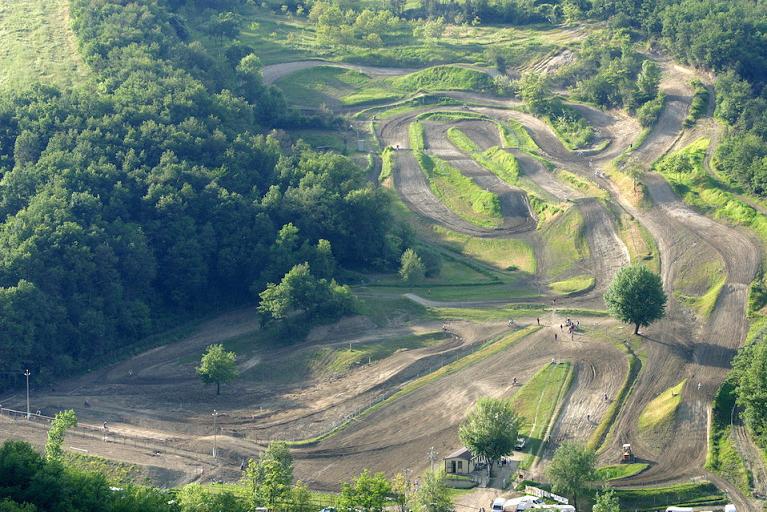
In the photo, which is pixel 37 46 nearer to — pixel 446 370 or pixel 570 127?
pixel 570 127

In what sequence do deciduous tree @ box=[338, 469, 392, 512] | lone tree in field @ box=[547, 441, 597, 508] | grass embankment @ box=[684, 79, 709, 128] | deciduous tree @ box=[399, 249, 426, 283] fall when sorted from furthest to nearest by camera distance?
1. grass embankment @ box=[684, 79, 709, 128]
2. deciduous tree @ box=[399, 249, 426, 283]
3. lone tree in field @ box=[547, 441, 597, 508]
4. deciduous tree @ box=[338, 469, 392, 512]

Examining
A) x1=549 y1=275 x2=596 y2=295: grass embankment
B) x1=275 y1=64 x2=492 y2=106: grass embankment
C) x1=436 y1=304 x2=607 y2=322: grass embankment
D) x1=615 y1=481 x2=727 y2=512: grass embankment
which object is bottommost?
x1=615 y1=481 x2=727 y2=512: grass embankment

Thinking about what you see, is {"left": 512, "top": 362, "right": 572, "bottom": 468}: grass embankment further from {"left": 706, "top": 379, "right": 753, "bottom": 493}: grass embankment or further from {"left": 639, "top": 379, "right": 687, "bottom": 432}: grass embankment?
{"left": 706, "top": 379, "right": 753, "bottom": 493}: grass embankment

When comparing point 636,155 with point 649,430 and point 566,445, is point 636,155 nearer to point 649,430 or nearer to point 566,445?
point 649,430

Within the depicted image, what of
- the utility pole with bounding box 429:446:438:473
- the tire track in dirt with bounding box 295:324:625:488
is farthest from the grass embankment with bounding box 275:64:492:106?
the utility pole with bounding box 429:446:438:473

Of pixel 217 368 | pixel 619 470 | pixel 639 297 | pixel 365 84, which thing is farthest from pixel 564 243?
pixel 365 84

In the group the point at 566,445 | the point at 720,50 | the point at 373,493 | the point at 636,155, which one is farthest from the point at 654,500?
the point at 720,50
